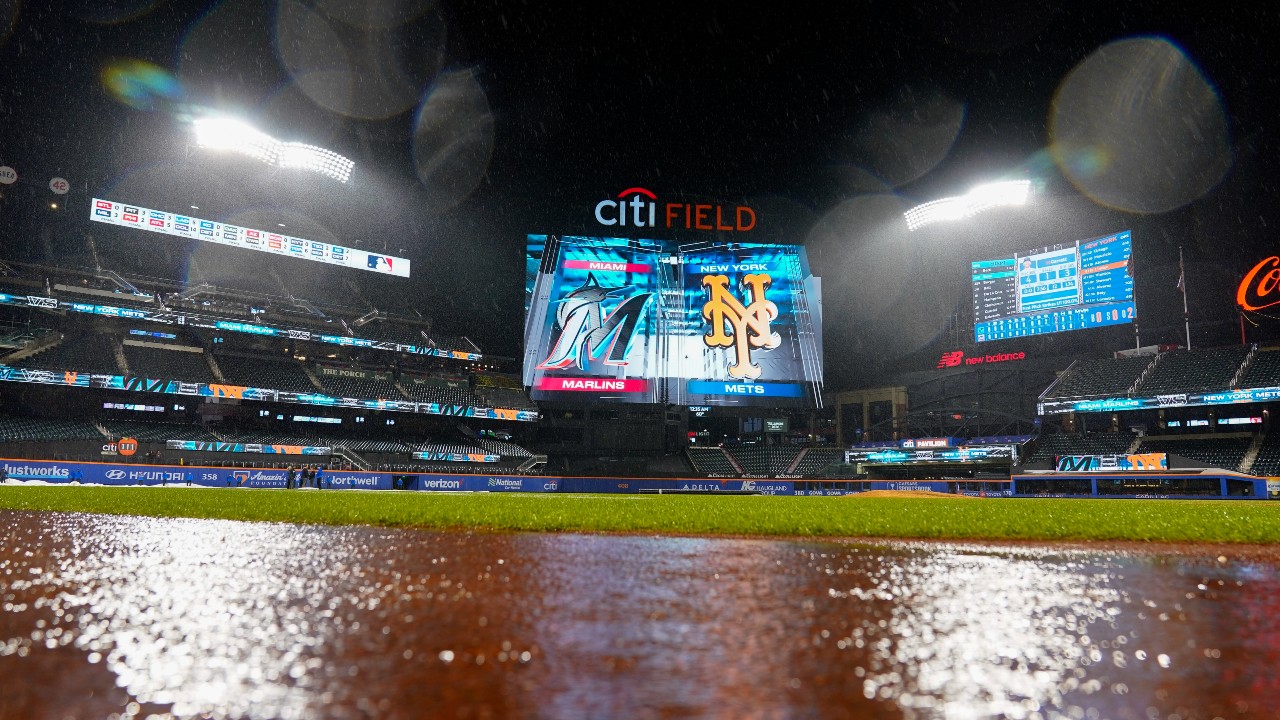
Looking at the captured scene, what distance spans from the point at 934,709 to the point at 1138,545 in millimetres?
5482

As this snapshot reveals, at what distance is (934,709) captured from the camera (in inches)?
54.4

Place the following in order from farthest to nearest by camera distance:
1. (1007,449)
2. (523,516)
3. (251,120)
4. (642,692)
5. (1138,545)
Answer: (251,120)
(1007,449)
(523,516)
(1138,545)
(642,692)

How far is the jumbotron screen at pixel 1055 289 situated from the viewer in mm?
31766

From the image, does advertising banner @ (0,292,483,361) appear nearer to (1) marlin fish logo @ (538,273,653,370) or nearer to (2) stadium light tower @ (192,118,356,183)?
(2) stadium light tower @ (192,118,356,183)

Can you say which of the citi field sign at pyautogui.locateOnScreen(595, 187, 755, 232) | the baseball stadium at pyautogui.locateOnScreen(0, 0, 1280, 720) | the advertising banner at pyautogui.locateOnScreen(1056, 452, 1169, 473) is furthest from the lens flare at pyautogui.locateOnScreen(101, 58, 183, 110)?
the advertising banner at pyautogui.locateOnScreen(1056, 452, 1169, 473)

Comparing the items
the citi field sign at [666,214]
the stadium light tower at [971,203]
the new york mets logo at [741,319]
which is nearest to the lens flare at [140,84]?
the citi field sign at [666,214]

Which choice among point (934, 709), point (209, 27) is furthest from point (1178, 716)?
point (209, 27)

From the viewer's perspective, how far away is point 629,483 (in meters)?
32.2

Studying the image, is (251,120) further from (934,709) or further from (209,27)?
(934,709)

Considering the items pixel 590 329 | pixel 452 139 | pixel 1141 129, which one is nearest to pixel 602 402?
pixel 590 329

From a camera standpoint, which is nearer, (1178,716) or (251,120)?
(1178,716)

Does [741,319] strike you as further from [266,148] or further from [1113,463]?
[266,148]

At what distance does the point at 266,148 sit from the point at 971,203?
38.5 meters

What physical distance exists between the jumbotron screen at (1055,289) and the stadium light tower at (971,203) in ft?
11.6
